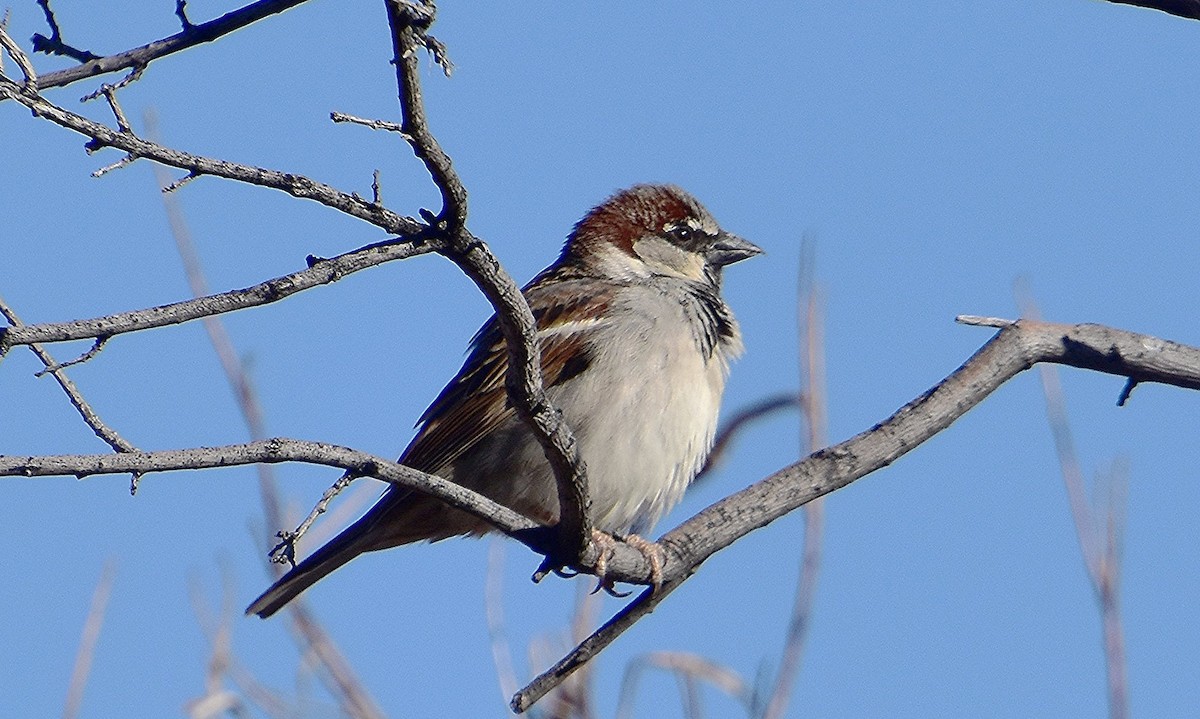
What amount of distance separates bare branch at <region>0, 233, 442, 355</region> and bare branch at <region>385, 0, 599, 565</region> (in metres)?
0.09

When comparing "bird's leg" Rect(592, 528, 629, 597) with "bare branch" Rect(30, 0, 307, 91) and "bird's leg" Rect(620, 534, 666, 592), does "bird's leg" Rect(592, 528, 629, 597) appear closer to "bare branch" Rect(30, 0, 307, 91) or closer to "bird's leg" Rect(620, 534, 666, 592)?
"bird's leg" Rect(620, 534, 666, 592)

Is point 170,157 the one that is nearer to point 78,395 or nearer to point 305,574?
point 78,395

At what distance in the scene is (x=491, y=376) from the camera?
5504 millimetres

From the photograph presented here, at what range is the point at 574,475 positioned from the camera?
3.56 m

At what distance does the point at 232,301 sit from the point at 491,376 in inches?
116

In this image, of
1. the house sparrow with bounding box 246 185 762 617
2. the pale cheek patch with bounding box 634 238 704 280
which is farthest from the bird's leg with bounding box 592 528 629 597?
the pale cheek patch with bounding box 634 238 704 280

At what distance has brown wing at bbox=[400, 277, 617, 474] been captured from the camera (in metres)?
5.34

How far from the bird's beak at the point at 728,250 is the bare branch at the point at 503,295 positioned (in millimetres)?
2570

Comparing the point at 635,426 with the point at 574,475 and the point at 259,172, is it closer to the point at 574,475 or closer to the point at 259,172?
the point at 574,475

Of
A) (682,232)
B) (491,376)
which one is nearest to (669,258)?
(682,232)

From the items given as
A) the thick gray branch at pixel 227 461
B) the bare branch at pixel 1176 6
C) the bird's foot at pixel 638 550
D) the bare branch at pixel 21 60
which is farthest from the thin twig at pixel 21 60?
the bare branch at pixel 1176 6

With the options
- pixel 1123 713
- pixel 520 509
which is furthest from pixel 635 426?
pixel 1123 713

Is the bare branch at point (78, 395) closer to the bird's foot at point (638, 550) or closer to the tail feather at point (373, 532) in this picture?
the bird's foot at point (638, 550)

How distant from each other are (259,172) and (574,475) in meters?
1.33
